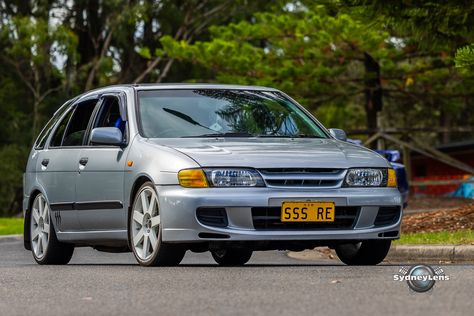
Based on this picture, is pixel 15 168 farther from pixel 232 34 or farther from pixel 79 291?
pixel 79 291

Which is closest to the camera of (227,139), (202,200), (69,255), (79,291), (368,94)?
(79,291)

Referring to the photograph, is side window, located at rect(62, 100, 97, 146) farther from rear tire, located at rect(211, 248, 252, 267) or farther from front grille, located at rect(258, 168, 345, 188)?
front grille, located at rect(258, 168, 345, 188)

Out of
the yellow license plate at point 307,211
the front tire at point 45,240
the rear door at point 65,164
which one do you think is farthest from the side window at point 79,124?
the yellow license plate at point 307,211

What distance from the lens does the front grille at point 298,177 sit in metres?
9.77

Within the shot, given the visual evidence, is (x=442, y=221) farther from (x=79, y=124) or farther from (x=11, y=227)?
(x=11, y=227)

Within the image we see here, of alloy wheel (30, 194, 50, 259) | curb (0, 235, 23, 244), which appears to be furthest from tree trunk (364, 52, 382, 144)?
alloy wheel (30, 194, 50, 259)

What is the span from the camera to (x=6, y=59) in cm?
4269

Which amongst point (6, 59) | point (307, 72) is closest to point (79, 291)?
point (307, 72)

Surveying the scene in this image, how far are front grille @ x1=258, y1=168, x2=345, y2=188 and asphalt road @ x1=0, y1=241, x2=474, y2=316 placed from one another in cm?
66

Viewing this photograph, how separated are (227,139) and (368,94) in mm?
24254

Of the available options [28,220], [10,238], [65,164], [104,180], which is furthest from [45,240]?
[10,238]

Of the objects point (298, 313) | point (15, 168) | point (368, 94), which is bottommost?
point (15, 168)

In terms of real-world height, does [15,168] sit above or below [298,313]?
below

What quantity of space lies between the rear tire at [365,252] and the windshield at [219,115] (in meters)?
1.02
